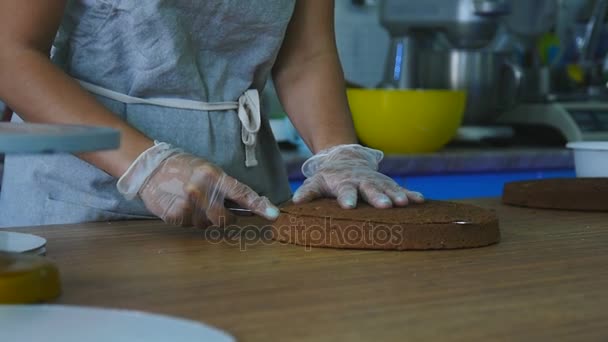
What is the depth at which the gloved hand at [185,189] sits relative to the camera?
1.08 meters

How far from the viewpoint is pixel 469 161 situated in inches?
94.7

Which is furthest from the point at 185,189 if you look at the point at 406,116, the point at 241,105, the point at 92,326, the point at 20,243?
the point at 406,116

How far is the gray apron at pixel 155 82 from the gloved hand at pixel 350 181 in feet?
0.45

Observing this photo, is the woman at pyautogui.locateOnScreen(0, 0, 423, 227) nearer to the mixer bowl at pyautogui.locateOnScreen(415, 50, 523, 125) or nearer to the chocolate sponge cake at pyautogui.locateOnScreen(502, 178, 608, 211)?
the chocolate sponge cake at pyautogui.locateOnScreen(502, 178, 608, 211)

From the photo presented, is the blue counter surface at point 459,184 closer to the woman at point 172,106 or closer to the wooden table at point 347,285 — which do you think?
the woman at point 172,106

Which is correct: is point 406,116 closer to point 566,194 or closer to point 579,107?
point 579,107

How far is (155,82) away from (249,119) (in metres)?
0.16

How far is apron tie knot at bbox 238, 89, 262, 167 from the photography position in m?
1.36

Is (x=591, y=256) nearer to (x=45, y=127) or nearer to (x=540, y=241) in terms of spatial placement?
(x=540, y=241)

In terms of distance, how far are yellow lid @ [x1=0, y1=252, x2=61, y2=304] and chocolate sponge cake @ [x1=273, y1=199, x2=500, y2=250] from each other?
337 millimetres

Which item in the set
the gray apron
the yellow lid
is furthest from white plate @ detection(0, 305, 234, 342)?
the gray apron

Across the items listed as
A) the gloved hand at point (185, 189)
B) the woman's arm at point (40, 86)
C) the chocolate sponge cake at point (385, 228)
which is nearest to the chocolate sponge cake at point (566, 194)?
the chocolate sponge cake at point (385, 228)

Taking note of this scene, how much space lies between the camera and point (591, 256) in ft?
3.24

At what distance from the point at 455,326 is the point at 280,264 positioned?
10.8 inches
